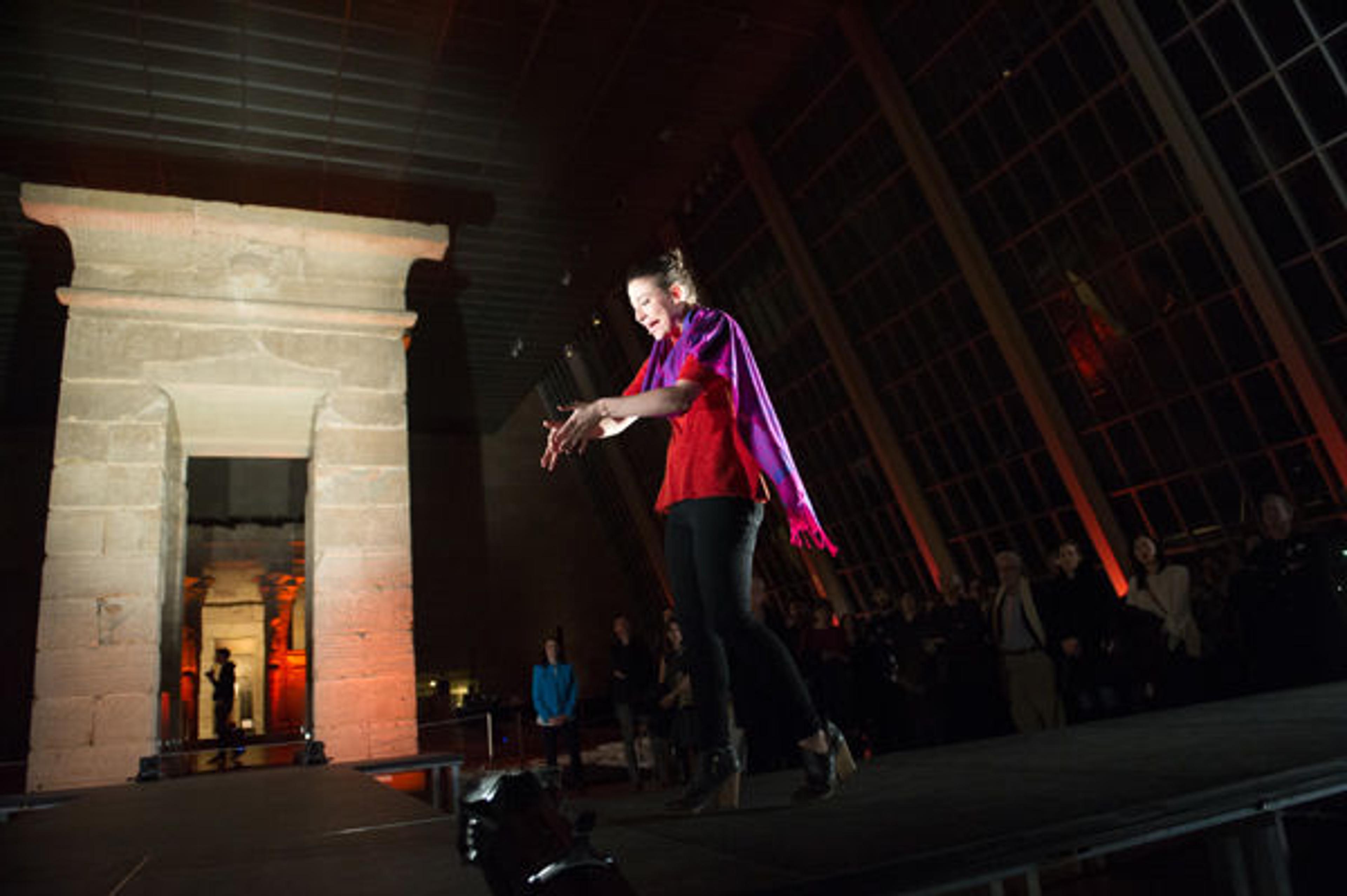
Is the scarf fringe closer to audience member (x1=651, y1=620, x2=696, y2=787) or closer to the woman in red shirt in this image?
the woman in red shirt

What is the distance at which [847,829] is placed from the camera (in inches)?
74.5

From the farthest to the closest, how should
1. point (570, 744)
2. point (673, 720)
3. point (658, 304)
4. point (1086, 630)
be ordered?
Result: point (570, 744) < point (673, 720) < point (1086, 630) < point (658, 304)

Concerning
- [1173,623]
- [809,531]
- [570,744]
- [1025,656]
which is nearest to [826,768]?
[809,531]

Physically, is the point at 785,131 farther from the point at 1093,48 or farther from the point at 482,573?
the point at 482,573

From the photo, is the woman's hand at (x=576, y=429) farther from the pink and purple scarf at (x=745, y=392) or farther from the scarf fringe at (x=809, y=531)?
the scarf fringe at (x=809, y=531)

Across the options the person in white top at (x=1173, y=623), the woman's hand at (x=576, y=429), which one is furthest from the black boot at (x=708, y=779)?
the person in white top at (x=1173, y=623)

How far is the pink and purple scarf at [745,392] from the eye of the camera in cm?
268

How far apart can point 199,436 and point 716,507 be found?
19.4 ft

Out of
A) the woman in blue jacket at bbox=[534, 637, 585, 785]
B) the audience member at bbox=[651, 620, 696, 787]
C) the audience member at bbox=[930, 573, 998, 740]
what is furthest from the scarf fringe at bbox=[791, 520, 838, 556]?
the woman in blue jacket at bbox=[534, 637, 585, 785]

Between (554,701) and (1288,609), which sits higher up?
(554,701)

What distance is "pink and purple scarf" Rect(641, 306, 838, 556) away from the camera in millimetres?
2680

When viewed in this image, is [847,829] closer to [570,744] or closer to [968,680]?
[968,680]

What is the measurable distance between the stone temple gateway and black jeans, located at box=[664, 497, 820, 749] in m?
4.43

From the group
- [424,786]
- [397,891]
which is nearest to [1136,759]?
[397,891]
